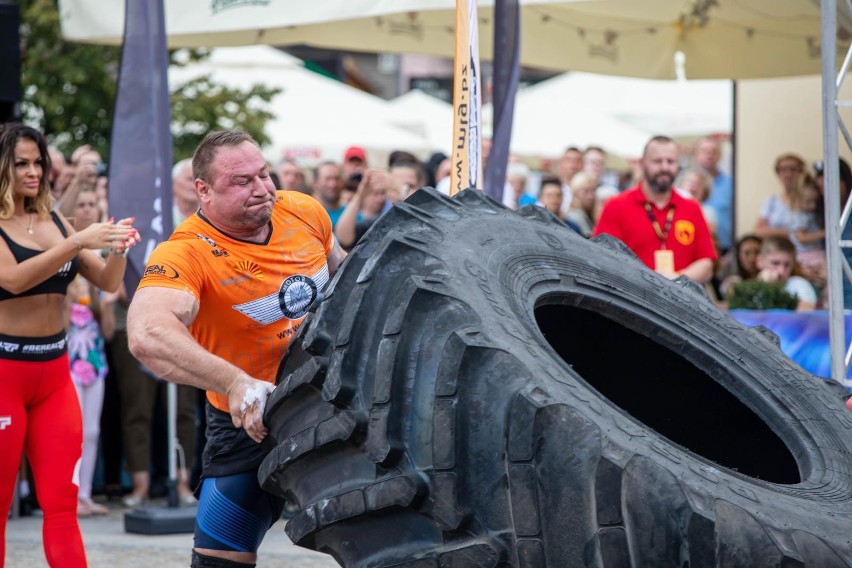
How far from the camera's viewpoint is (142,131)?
679 cm

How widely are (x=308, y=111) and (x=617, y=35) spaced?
667cm

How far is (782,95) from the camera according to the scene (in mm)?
12594

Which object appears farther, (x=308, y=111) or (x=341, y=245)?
(x=308, y=111)

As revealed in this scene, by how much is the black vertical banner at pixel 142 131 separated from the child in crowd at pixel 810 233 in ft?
15.2

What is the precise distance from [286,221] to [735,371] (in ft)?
5.22

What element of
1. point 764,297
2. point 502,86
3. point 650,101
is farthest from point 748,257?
point 650,101

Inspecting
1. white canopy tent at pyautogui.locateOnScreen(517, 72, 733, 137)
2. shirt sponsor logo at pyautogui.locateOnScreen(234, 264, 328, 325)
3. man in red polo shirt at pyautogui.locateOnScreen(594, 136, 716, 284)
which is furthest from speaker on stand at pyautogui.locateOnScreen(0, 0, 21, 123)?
white canopy tent at pyautogui.locateOnScreen(517, 72, 733, 137)

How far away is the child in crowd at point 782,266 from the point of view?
8.15 meters

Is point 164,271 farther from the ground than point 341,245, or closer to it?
farther from the ground

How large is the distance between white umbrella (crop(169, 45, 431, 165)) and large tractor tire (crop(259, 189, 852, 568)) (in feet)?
38.4

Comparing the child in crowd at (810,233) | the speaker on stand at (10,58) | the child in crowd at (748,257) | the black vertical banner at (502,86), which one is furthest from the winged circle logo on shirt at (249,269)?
the child in crowd at (748,257)

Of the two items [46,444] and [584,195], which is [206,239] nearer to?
[46,444]

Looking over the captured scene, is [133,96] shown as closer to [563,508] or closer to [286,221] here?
[286,221]

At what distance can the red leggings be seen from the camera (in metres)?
4.98
